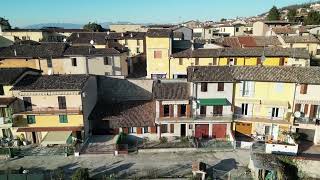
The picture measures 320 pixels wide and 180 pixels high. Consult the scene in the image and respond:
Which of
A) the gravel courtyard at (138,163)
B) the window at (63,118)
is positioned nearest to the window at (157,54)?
the window at (63,118)

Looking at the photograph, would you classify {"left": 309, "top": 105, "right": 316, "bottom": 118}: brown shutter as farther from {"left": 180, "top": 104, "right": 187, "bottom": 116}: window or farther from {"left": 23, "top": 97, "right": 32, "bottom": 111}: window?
{"left": 23, "top": 97, "right": 32, "bottom": 111}: window

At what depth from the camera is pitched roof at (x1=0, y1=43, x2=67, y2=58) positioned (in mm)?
60037

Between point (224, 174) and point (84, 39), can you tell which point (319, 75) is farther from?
point (84, 39)

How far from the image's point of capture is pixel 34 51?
61.6 m

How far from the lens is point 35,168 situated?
36.6m

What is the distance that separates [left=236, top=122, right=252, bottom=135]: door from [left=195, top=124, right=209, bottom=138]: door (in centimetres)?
485

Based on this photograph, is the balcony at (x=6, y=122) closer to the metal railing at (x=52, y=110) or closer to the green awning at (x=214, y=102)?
the metal railing at (x=52, y=110)

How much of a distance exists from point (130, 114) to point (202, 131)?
449 inches

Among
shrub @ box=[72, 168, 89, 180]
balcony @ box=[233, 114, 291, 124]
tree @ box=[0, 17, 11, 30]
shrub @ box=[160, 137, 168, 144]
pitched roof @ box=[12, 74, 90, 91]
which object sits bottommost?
shrub @ box=[160, 137, 168, 144]

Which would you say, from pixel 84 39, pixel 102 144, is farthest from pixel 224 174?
pixel 84 39

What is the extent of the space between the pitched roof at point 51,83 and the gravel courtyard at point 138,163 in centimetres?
947

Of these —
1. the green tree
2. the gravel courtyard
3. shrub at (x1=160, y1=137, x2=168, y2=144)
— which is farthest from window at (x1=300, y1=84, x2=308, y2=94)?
the green tree

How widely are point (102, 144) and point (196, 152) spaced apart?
44.7 feet

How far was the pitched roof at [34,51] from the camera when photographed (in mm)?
60037
